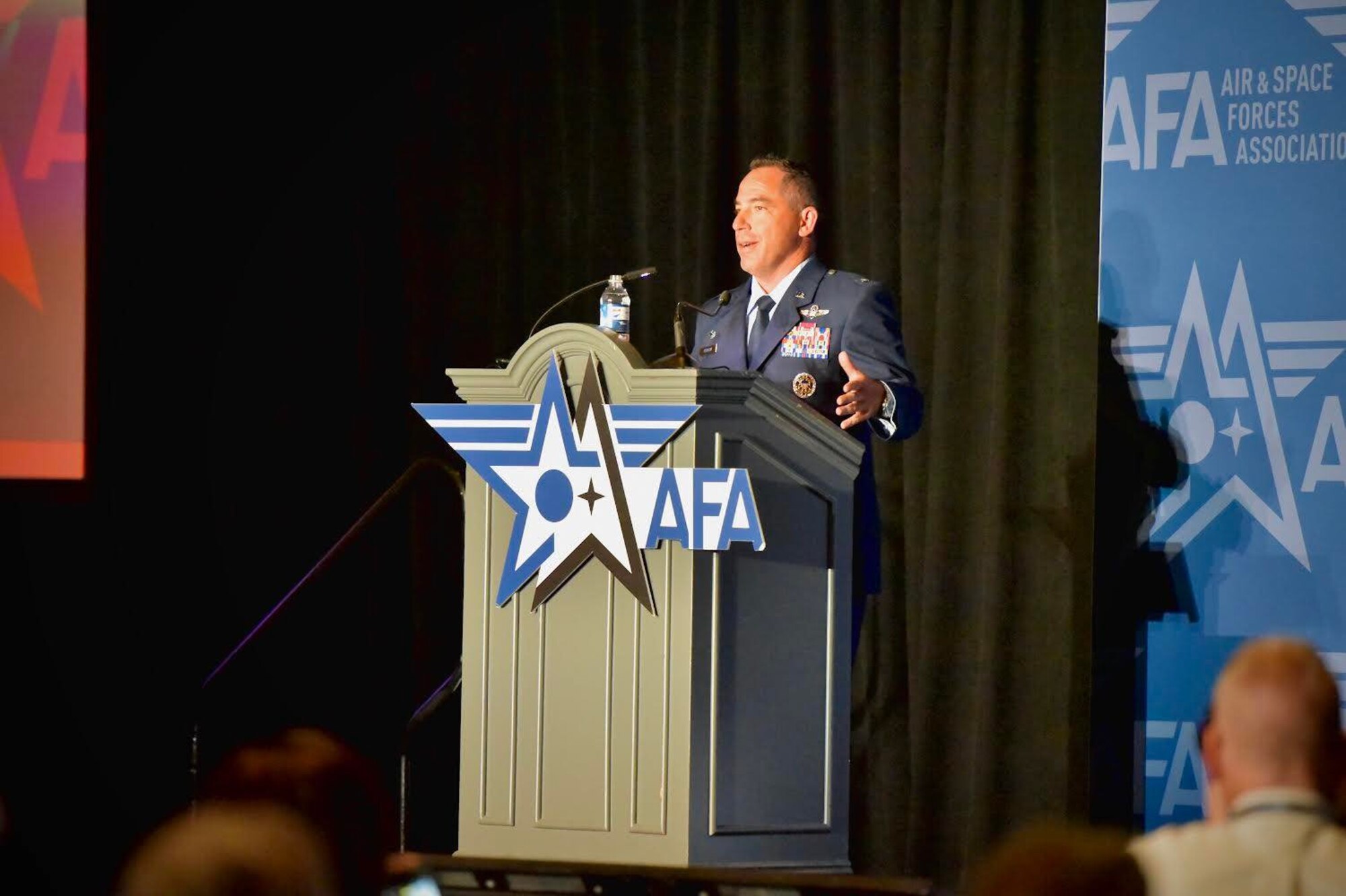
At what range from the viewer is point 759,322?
A: 486cm

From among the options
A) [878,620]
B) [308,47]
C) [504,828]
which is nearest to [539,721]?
[504,828]

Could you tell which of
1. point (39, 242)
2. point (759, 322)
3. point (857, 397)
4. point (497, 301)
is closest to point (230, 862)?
point (857, 397)

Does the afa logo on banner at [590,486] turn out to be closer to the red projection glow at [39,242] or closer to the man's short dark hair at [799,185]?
the man's short dark hair at [799,185]

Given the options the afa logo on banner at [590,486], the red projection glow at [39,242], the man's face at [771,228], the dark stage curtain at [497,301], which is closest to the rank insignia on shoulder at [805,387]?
the man's face at [771,228]

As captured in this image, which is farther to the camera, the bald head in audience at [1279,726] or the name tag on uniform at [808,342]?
the name tag on uniform at [808,342]

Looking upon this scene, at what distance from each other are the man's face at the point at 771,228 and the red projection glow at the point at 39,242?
2246 millimetres

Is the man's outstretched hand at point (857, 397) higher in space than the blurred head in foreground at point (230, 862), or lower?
higher

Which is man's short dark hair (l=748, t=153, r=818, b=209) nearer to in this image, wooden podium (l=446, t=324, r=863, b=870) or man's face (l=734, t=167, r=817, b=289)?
man's face (l=734, t=167, r=817, b=289)

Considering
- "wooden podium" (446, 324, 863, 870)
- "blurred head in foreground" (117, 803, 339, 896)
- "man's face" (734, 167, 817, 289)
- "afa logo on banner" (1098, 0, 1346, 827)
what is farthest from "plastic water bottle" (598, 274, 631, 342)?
"blurred head in foreground" (117, 803, 339, 896)

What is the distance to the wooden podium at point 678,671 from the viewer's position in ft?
12.4

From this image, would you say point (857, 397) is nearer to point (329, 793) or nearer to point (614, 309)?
point (614, 309)

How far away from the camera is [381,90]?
21.7ft

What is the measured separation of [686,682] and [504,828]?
575 millimetres

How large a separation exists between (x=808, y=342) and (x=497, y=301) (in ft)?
6.85
